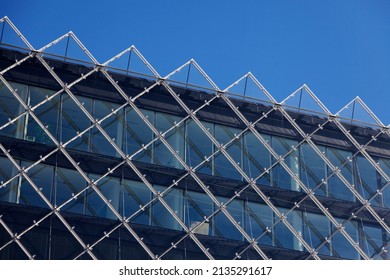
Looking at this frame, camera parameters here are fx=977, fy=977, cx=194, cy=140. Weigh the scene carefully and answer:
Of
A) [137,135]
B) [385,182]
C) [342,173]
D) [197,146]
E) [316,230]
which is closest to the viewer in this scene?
[137,135]

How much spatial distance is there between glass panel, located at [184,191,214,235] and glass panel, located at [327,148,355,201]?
16.9 feet

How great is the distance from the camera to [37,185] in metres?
31.6

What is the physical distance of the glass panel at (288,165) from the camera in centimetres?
3538

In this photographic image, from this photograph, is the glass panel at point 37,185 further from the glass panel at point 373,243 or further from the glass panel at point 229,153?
the glass panel at point 373,243

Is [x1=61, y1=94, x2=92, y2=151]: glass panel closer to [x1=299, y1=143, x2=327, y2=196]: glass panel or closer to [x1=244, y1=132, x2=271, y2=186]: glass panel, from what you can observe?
[x1=244, y1=132, x2=271, y2=186]: glass panel

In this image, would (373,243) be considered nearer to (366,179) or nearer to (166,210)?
(366,179)

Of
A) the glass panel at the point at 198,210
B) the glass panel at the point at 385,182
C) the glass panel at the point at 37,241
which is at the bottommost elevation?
the glass panel at the point at 37,241

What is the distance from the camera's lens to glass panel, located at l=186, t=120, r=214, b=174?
34.4 meters

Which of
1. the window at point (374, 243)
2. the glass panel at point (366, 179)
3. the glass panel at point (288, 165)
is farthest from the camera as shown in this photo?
the glass panel at point (366, 179)

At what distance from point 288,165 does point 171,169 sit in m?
4.79

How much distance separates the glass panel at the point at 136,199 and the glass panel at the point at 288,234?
4.82 metres

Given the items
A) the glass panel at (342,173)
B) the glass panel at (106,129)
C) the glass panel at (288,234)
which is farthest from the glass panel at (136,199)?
the glass panel at (342,173)

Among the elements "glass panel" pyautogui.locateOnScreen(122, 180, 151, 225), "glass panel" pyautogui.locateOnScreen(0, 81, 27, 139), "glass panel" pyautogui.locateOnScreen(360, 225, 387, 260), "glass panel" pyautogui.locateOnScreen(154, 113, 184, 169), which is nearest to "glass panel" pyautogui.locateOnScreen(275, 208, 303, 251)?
"glass panel" pyautogui.locateOnScreen(360, 225, 387, 260)

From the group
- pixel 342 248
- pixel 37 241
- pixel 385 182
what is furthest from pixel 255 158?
pixel 37 241
